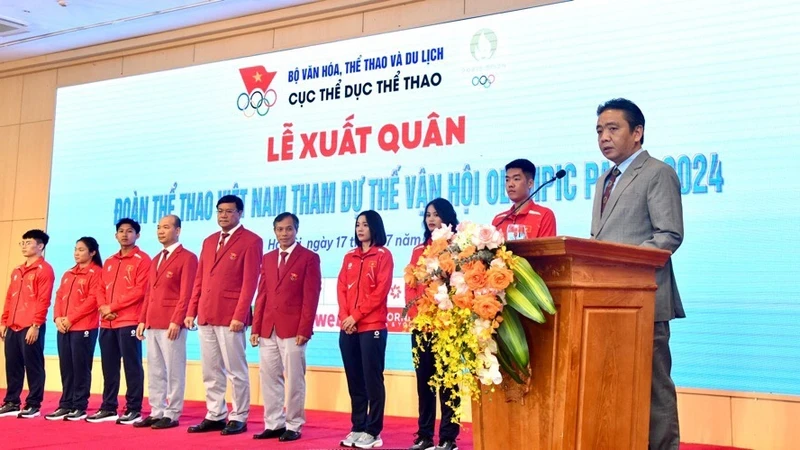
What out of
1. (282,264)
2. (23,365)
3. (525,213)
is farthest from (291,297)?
(23,365)

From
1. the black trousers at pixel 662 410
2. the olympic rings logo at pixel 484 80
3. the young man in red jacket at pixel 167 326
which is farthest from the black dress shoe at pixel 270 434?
the black trousers at pixel 662 410

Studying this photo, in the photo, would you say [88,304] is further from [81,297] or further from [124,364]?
[124,364]

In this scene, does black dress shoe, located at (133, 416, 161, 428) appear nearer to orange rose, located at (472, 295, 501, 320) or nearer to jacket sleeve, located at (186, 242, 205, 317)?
jacket sleeve, located at (186, 242, 205, 317)

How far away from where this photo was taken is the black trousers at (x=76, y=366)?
233 inches

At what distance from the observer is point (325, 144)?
652 centimetres

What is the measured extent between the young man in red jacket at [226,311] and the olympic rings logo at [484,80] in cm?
176

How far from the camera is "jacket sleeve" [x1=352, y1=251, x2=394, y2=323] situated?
474 centimetres

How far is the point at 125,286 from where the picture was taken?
5.90m

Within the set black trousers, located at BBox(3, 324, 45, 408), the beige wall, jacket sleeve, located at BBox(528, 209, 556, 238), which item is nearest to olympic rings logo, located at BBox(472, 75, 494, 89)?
the beige wall

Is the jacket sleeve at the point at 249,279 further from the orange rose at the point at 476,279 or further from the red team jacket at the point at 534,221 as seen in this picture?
the orange rose at the point at 476,279

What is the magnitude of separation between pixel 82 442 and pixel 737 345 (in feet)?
11.6

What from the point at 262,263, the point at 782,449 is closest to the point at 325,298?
the point at 262,263

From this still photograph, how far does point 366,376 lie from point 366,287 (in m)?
0.48

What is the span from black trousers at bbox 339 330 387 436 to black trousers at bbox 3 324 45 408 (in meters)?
2.58
